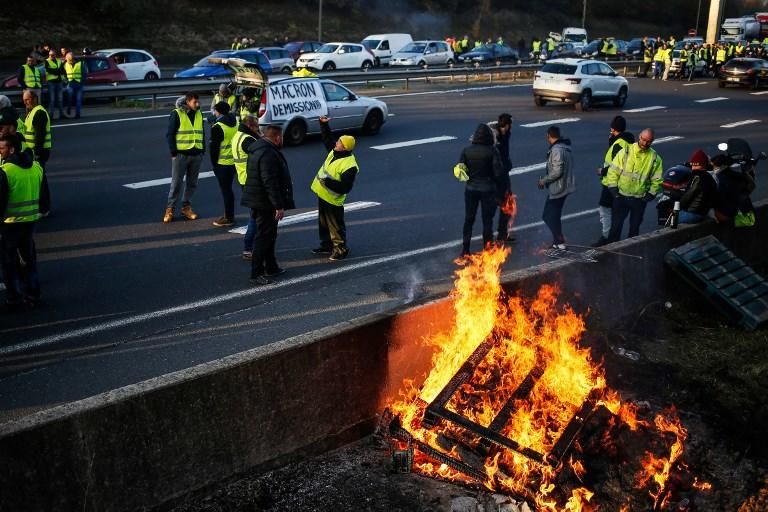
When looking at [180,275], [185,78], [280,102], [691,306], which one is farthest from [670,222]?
[185,78]

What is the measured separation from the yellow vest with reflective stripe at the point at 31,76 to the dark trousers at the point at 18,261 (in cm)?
1317

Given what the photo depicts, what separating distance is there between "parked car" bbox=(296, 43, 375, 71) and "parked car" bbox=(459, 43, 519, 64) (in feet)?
21.9

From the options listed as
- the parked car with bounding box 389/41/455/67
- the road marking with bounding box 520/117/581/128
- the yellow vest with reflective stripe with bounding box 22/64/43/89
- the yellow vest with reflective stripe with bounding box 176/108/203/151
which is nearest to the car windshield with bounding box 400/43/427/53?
the parked car with bounding box 389/41/455/67

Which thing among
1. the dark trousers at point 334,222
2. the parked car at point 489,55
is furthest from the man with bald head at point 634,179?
the parked car at point 489,55

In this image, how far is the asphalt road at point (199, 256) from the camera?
7.63m

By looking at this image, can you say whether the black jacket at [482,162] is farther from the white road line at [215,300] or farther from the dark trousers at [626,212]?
the dark trousers at [626,212]

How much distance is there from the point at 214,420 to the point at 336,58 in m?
33.2

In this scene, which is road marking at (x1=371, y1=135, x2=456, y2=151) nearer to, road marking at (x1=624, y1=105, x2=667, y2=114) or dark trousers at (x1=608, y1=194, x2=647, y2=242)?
dark trousers at (x1=608, y1=194, x2=647, y2=242)

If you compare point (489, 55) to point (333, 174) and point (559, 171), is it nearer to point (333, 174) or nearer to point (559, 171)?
point (559, 171)

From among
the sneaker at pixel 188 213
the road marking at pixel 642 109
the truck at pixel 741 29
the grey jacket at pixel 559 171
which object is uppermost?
the truck at pixel 741 29

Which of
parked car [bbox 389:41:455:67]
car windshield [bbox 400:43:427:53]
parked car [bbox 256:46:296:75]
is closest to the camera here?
parked car [bbox 256:46:296:75]

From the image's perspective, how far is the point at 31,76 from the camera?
2022 cm

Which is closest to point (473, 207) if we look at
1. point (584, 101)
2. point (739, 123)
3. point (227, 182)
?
point (227, 182)

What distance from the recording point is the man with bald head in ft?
34.1
